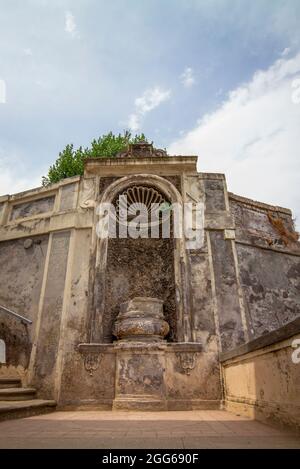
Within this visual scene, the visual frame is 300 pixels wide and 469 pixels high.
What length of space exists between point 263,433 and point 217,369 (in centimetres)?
292

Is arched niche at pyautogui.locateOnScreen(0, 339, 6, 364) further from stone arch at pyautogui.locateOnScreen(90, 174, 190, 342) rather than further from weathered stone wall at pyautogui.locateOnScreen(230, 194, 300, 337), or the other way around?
weathered stone wall at pyautogui.locateOnScreen(230, 194, 300, 337)

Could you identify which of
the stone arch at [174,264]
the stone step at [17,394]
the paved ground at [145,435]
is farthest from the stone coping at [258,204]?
the stone step at [17,394]

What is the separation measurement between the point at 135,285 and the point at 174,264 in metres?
1.04

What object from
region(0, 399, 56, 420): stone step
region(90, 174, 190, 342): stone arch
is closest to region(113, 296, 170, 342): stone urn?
region(90, 174, 190, 342): stone arch

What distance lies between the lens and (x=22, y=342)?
665cm

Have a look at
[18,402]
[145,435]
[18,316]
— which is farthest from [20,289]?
[145,435]

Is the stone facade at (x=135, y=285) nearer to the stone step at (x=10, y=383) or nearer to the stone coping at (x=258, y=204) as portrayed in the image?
the stone coping at (x=258, y=204)

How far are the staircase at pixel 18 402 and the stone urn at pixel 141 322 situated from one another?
1762mm

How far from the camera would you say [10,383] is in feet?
19.7

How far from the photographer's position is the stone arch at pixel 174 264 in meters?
6.43

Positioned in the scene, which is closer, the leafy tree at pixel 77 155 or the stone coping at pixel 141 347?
the stone coping at pixel 141 347

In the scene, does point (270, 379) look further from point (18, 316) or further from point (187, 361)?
point (18, 316)
